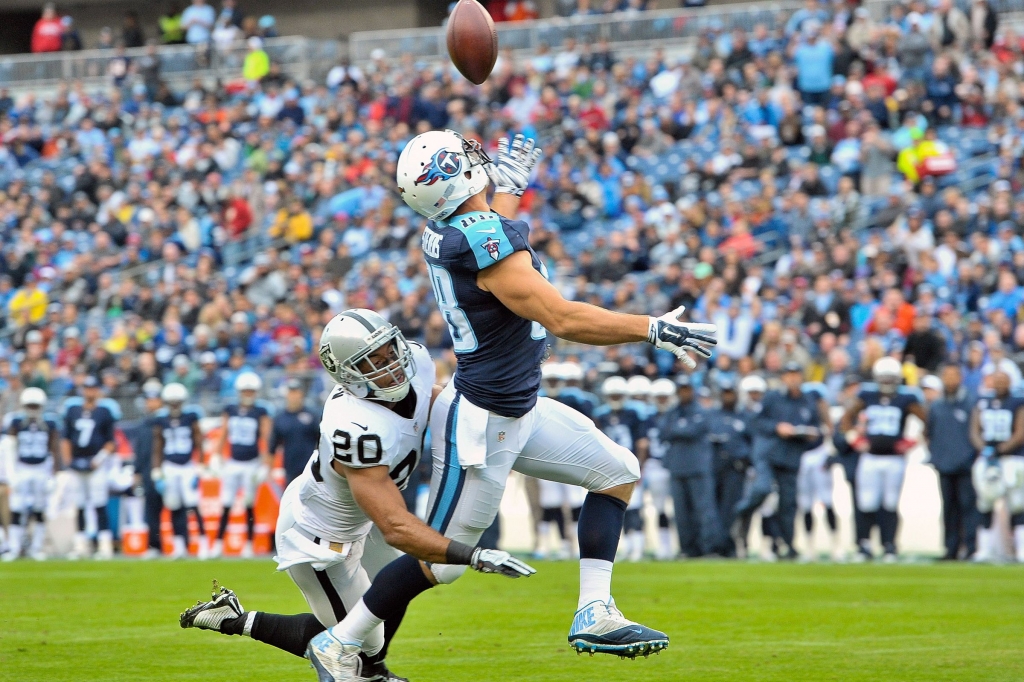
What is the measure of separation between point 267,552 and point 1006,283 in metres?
7.38

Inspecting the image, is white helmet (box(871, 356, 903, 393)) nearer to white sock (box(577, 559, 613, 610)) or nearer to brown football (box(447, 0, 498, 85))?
brown football (box(447, 0, 498, 85))

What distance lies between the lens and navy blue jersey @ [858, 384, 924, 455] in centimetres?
1180

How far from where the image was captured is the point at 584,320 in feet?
15.2

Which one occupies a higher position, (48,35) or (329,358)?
(48,35)

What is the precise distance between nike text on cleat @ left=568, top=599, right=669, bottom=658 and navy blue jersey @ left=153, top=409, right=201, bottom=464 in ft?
30.6

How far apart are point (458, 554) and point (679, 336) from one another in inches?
39.6

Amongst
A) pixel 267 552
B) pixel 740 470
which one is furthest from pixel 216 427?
pixel 740 470

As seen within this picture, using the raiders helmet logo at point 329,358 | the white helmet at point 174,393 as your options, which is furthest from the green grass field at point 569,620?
the white helmet at point 174,393

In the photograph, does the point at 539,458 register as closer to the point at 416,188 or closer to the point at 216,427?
the point at 416,188

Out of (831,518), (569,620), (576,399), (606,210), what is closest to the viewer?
(569,620)

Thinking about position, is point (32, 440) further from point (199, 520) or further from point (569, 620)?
point (569, 620)

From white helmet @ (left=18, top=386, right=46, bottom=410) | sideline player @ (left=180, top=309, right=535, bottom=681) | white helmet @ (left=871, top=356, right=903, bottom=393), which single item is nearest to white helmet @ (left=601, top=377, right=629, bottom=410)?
white helmet @ (left=871, top=356, right=903, bottom=393)

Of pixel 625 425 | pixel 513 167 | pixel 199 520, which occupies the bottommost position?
pixel 199 520

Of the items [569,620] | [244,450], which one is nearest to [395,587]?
[569,620]
